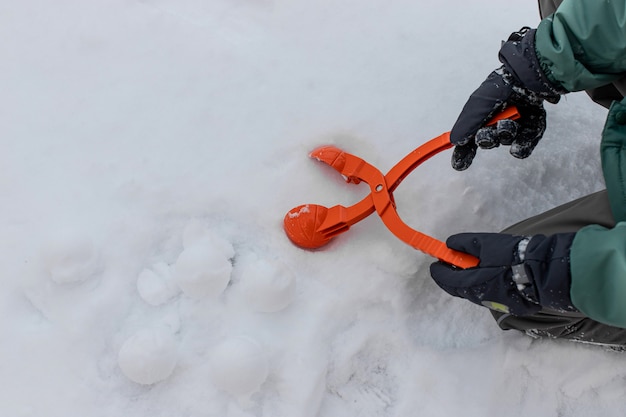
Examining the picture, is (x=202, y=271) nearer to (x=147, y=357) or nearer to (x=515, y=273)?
(x=147, y=357)

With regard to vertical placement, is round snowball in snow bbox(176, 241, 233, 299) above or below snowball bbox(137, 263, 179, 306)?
above

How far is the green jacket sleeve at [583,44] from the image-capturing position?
3.50 ft

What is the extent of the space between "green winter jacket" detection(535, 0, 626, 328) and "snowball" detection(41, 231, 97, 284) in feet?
2.92

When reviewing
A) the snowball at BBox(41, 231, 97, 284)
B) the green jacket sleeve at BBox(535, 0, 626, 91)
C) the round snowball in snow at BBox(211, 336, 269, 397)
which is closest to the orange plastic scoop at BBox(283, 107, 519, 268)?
the green jacket sleeve at BBox(535, 0, 626, 91)

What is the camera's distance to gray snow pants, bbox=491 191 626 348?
3.60 ft

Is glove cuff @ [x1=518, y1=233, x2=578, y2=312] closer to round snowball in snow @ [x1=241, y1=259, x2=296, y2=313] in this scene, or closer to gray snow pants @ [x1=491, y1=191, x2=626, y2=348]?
gray snow pants @ [x1=491, y1=191, x2=626, y2=348]

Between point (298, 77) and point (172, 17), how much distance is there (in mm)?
359

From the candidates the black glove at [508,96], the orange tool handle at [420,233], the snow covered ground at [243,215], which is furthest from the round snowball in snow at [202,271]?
the black glove at [508,96]

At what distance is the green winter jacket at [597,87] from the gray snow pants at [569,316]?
0.06 meters

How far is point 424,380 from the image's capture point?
1.22 metres

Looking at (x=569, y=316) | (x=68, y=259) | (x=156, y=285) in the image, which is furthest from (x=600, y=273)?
(x=68, y=259)

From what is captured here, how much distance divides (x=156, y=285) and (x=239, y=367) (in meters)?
0.24

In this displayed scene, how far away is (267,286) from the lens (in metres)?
1.18

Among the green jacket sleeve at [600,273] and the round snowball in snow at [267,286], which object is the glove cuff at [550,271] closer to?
the green jacket sleeve at [600,273]
